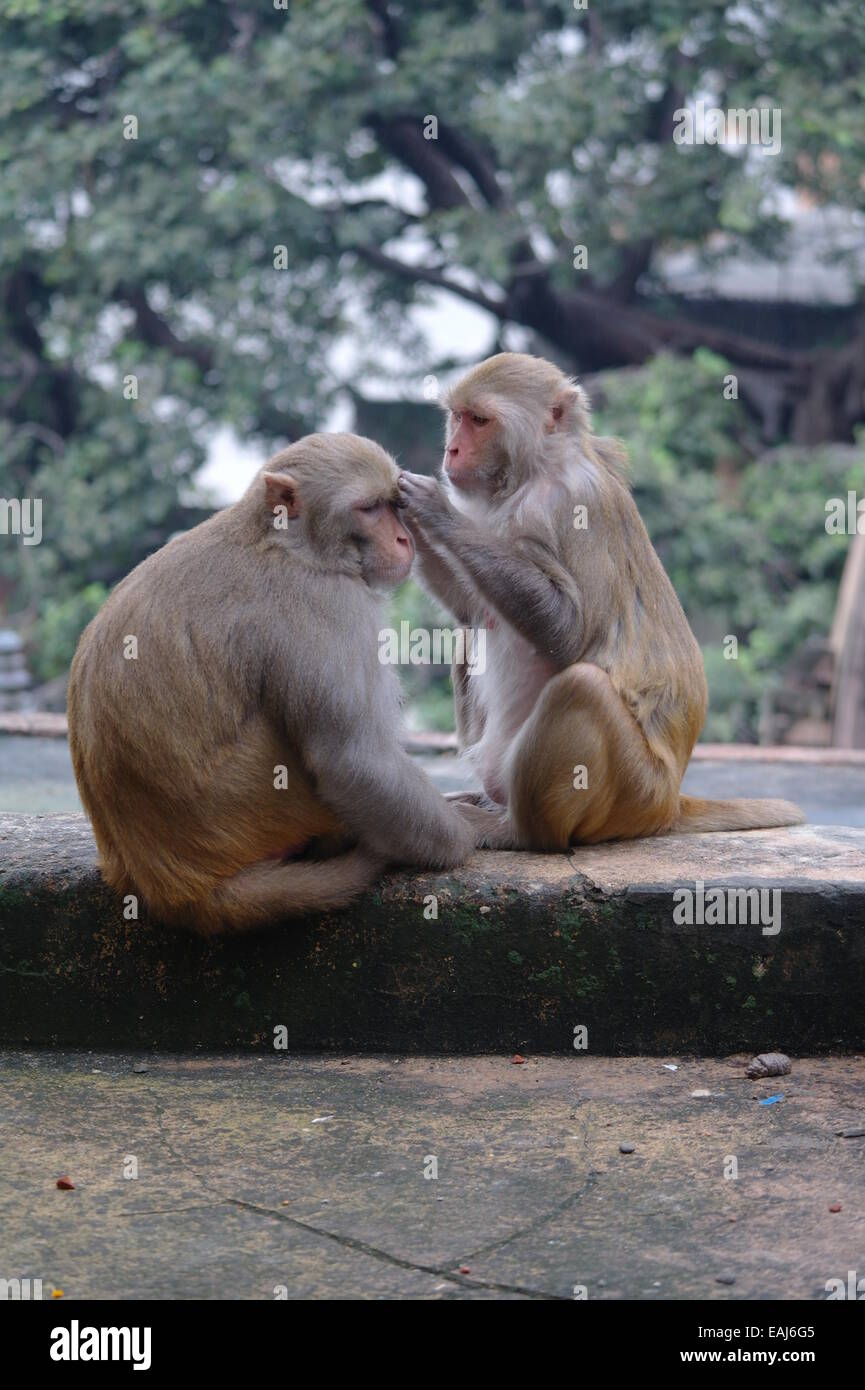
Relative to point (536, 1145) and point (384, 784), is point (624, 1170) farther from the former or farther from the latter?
point (384, 784)

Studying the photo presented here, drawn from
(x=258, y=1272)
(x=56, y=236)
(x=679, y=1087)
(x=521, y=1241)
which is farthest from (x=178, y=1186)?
(x=56, y=236)

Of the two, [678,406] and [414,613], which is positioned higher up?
[678,406]

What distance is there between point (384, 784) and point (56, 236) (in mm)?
9946

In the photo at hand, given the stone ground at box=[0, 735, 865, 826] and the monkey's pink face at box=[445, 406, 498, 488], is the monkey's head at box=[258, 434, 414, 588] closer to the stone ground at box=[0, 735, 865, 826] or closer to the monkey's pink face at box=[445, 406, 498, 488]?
the monkey's pink face at box=[445, 406, 498, 488]

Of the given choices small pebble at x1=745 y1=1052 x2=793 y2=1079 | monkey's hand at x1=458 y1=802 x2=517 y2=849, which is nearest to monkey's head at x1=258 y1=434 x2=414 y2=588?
monkey's hand at x1=458 y1=802 x2=517 y2=849

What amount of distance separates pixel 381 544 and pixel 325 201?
9126 mm

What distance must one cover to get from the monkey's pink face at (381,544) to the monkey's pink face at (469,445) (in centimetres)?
41

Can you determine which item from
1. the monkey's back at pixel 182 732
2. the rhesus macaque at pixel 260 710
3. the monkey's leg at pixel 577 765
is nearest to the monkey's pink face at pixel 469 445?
the rhesus macaque at pixel 260 710

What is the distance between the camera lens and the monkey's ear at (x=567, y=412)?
11.6 feet

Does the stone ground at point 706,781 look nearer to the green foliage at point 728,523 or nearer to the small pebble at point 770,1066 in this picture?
the small pebble at point 770,1066

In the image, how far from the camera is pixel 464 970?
3.15 m

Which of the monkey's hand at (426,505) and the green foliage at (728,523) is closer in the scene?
the monkey's hand at (426,505)

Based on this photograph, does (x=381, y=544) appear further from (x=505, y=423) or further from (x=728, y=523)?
(x=728, y=523)

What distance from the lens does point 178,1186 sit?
2568mm
